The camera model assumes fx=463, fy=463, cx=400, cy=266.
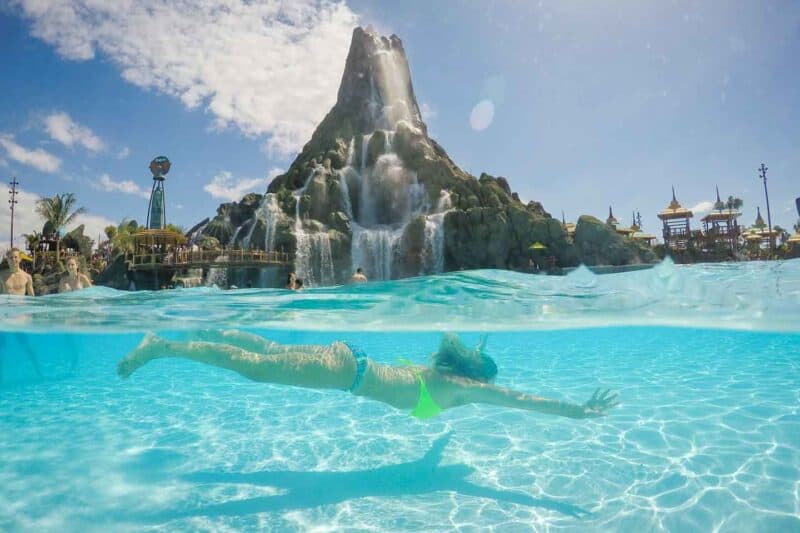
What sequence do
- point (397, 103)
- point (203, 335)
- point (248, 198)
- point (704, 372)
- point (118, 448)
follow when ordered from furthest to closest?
point (397, 103) < point (248, 198) < point (704, 372) < point (118, 448) < point (203, 335)

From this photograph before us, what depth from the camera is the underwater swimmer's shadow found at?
172 inches

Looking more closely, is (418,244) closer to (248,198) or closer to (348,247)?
(348,247)

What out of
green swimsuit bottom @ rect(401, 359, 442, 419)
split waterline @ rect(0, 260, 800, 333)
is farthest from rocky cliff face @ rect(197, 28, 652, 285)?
green swimsuit bottom @ rect(401, 359, 442, 419)

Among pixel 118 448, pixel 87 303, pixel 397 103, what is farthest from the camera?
pixel 397 103

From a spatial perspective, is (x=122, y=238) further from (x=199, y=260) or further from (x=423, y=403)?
(x=423, y=403)

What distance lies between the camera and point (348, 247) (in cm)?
3666

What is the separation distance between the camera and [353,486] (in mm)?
4871

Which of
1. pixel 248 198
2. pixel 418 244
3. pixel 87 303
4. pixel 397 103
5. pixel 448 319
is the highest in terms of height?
pixel 397 103

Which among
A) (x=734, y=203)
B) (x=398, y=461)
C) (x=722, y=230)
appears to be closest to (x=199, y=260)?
(x=398, y=461)

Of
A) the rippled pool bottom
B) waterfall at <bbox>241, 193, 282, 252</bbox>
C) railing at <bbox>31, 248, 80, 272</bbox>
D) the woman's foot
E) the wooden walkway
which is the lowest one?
the rippled pool bottom

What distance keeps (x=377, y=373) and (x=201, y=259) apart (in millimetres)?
30533

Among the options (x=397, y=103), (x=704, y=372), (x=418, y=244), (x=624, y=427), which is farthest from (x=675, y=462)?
(x=397, y=103)

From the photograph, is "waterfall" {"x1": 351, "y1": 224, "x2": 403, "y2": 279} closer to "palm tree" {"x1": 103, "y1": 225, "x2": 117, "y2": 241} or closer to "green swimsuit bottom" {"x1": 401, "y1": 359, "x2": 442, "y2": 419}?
"palm tree" {"x1": 103, "y1": 225, "x2": 117, "y2": 241}

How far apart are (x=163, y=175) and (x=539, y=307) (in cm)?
4716
